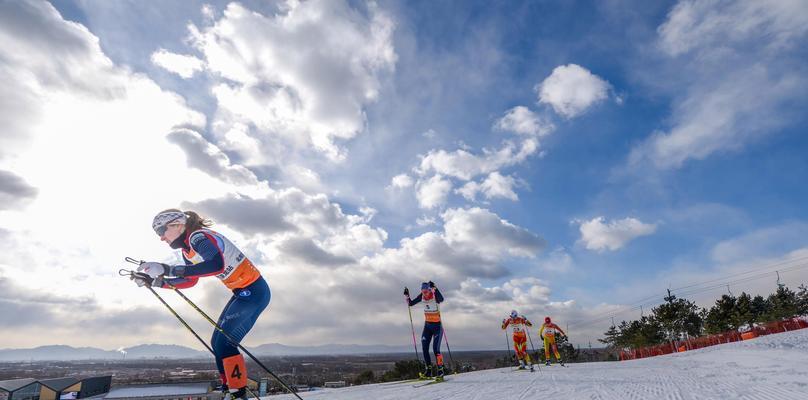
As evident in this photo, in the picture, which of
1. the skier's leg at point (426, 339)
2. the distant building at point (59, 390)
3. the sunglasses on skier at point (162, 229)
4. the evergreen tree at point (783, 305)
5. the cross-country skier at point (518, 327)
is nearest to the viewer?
the sunglasses on skier at point (162, 229)

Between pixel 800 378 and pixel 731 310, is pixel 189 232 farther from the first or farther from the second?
pixel 731 310

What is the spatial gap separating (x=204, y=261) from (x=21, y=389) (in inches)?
3747

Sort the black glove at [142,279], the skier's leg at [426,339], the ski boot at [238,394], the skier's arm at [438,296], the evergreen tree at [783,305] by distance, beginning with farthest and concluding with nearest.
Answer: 1. the evergreen tree at [783,305]
2. the skier's arm at [438,296]
3. the skier's leg at [426,339]
4. the black glove at [142,279]
5. the ski boot at [238,394]

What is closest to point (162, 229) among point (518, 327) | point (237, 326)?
point (237, 326)

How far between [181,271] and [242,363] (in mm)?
1179

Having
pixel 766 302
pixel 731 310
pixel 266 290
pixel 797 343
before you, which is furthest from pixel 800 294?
pixel 266 290

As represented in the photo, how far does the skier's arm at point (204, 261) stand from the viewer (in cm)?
409

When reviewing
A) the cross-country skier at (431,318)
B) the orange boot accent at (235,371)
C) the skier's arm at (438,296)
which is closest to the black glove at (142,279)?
the orange boot accent at (235,371)

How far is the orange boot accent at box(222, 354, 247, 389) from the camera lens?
4.00 m

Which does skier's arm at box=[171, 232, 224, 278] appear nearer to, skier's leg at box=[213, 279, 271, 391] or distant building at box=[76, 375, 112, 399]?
skier's leg at box=[213, 279, 271, 391]

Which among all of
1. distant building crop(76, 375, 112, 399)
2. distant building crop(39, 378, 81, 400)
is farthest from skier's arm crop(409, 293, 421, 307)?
distant building crop(76, 375, 112, 399)

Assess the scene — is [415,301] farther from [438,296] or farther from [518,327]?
[518,327]

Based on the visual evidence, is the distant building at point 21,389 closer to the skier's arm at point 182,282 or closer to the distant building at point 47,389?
the distant building at point 47,389

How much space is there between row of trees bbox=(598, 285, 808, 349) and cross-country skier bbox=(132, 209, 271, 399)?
77036 millimetres
